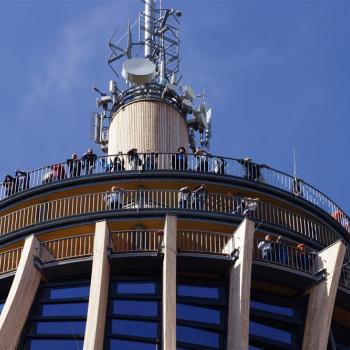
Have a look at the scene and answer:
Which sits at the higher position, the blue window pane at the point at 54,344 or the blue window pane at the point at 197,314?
the blue window pane at the point at 197,314

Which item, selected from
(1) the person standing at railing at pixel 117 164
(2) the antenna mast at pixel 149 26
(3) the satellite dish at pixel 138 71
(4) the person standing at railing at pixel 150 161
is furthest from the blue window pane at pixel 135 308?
(2) the antenna mast at pixel 149 26

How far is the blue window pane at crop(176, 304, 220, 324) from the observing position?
32.5 meters

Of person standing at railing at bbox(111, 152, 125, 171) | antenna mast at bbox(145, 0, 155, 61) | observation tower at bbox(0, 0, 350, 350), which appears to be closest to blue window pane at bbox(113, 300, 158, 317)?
observation tower at bbox(0, 0, 350, 350)

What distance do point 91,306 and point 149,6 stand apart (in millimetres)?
22720

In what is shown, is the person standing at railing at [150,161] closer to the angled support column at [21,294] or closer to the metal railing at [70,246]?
the metal railing at [70,246]

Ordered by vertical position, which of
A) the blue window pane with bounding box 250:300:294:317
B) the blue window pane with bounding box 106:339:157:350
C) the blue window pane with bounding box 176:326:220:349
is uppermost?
the blue window pane with bounding box 250:300:294:317

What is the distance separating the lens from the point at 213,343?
31.9m

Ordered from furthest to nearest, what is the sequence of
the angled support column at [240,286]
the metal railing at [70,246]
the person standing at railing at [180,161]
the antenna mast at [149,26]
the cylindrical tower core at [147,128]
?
the antenna mast at [149,26], the cylindrical tower core at [147,128], the person standing at railing at [180,161], the metal railing at [70,246], the angled support column at [240,286]

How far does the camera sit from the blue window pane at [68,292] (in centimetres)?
3347

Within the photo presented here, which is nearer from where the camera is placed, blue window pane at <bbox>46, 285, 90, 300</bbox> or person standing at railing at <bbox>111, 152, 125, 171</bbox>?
blue window pane at <bbox>46, 285, 90, 300</bbox>

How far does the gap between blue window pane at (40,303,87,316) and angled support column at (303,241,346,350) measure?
6.68m

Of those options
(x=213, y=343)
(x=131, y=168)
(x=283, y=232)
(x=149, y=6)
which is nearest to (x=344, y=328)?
(x=283, y=232)

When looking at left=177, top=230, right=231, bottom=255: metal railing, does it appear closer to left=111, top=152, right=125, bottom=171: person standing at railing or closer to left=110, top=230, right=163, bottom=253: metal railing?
left=110, top=230, right=163, bottom=253: metal railing

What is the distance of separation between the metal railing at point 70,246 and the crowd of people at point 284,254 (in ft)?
17.6
